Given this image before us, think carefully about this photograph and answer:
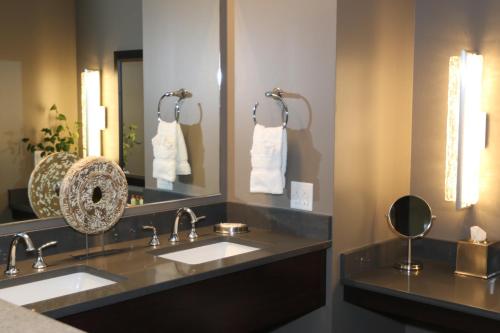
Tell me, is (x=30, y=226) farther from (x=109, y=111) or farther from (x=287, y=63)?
(x=287, y=63)

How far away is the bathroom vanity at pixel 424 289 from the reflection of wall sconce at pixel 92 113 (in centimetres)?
117

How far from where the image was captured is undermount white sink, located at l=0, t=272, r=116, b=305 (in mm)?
1922

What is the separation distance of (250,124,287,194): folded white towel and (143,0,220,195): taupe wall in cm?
28

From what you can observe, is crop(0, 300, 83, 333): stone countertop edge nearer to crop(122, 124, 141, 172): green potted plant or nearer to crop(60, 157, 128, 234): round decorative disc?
crop(60, 157, 128, 234): round decorative disc

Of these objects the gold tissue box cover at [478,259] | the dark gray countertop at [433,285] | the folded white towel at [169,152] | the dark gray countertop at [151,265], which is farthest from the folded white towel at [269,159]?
the gold tissue box cover at [478,259]

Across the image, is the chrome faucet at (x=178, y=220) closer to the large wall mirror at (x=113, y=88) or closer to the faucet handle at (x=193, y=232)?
the faucet handle at (x=193, y=232)

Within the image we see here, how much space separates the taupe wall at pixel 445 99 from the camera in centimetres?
267

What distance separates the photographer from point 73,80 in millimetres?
2311

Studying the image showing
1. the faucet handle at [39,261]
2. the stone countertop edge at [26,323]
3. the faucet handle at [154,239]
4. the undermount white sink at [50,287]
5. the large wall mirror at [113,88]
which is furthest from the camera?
the faucet handle at [154,239]

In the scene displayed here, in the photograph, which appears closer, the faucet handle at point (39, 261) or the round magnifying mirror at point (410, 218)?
the faucet handle at point (39, 261)

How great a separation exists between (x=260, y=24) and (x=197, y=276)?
1.28m

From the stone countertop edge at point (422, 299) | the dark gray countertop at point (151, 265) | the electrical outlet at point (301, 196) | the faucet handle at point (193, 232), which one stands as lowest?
the stone countertop edge at point (422, 299)

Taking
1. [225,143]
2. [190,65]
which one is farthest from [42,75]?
[225,143]

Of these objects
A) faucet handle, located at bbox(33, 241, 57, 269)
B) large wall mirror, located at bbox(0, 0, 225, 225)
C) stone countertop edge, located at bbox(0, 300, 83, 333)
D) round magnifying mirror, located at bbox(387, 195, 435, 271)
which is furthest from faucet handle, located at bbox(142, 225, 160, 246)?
stone countertop edge, located at bbox(0, 300, 83, 333)
